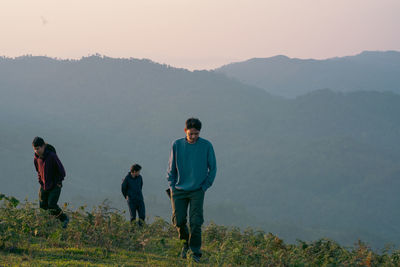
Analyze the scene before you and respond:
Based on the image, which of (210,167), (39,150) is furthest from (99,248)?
(210,167)

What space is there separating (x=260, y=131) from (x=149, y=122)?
161 ft

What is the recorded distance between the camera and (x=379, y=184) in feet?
472

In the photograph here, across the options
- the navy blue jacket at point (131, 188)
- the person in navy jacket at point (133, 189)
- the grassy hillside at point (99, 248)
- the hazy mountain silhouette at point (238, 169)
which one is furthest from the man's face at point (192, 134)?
the hazy mountain silhouette at point (238, 169)

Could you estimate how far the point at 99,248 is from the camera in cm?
608

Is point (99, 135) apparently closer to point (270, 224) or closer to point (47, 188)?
point (270, 224)

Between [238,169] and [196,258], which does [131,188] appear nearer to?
[196,258]

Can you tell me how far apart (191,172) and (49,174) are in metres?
2.44

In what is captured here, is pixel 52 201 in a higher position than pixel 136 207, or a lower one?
higher

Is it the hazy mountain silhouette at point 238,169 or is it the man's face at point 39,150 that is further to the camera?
the hazy mountain silhouette at point 238,169

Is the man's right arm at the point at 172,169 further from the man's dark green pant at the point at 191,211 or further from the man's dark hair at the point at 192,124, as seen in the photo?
the man's dark hair at the point at 192,124

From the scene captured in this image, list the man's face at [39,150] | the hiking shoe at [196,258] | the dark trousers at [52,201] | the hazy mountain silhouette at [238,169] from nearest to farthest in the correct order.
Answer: the hiking shoe at [196,258]
the man's face at [39,150]
the dark trousers at [52,201]
the hazy mountain silhouette at [238,169]

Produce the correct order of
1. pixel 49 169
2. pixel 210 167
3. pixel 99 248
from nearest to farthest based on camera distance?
1. pixel 210 167
2. pixel 99 248
3. pixel 49 169

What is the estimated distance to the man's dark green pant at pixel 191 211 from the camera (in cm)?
566

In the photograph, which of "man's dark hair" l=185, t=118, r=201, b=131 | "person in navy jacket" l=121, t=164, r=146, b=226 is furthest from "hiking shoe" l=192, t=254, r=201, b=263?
"person in navy jacket" l=121, t=164, r=146, b=226
